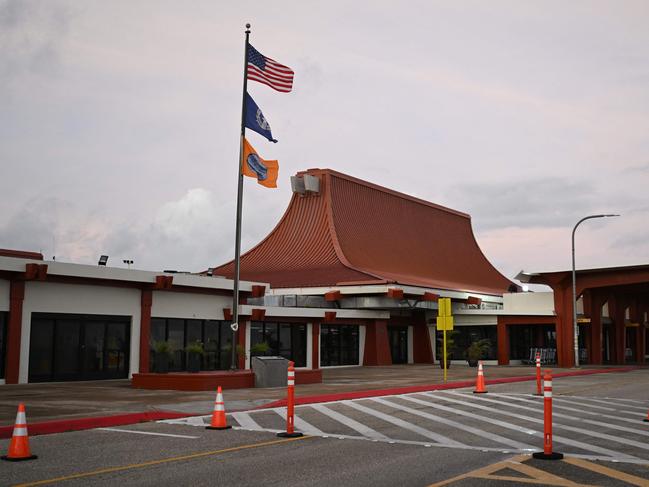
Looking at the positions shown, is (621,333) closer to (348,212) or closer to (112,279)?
(348,212)

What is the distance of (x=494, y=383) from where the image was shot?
2883cm

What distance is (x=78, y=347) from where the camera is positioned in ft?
93.0

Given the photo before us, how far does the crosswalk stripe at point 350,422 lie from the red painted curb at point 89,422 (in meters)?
3.11

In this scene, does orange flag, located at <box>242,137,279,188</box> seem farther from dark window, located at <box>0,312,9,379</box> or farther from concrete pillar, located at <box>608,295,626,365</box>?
concrete pillar, located at <box>608,295,626,365</box>

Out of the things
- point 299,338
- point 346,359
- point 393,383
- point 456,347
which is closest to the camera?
point 393,383

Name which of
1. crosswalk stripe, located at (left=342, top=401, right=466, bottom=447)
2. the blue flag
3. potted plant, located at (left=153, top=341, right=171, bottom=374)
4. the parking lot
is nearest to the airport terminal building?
potted plant, located at (left=153, top=341, right=171, bottom=374)

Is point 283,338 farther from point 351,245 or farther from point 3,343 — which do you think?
point 3,343

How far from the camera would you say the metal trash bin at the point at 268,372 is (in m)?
25.3

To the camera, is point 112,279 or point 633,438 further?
point 112,279

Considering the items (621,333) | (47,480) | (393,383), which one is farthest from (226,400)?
(621,333)

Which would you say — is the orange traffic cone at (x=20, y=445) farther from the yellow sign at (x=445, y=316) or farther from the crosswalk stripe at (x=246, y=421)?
the yellow sign at (x=445, y=316)

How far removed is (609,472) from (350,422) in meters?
6.36

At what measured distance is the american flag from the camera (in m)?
26.5

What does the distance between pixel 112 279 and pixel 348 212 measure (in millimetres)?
29173
